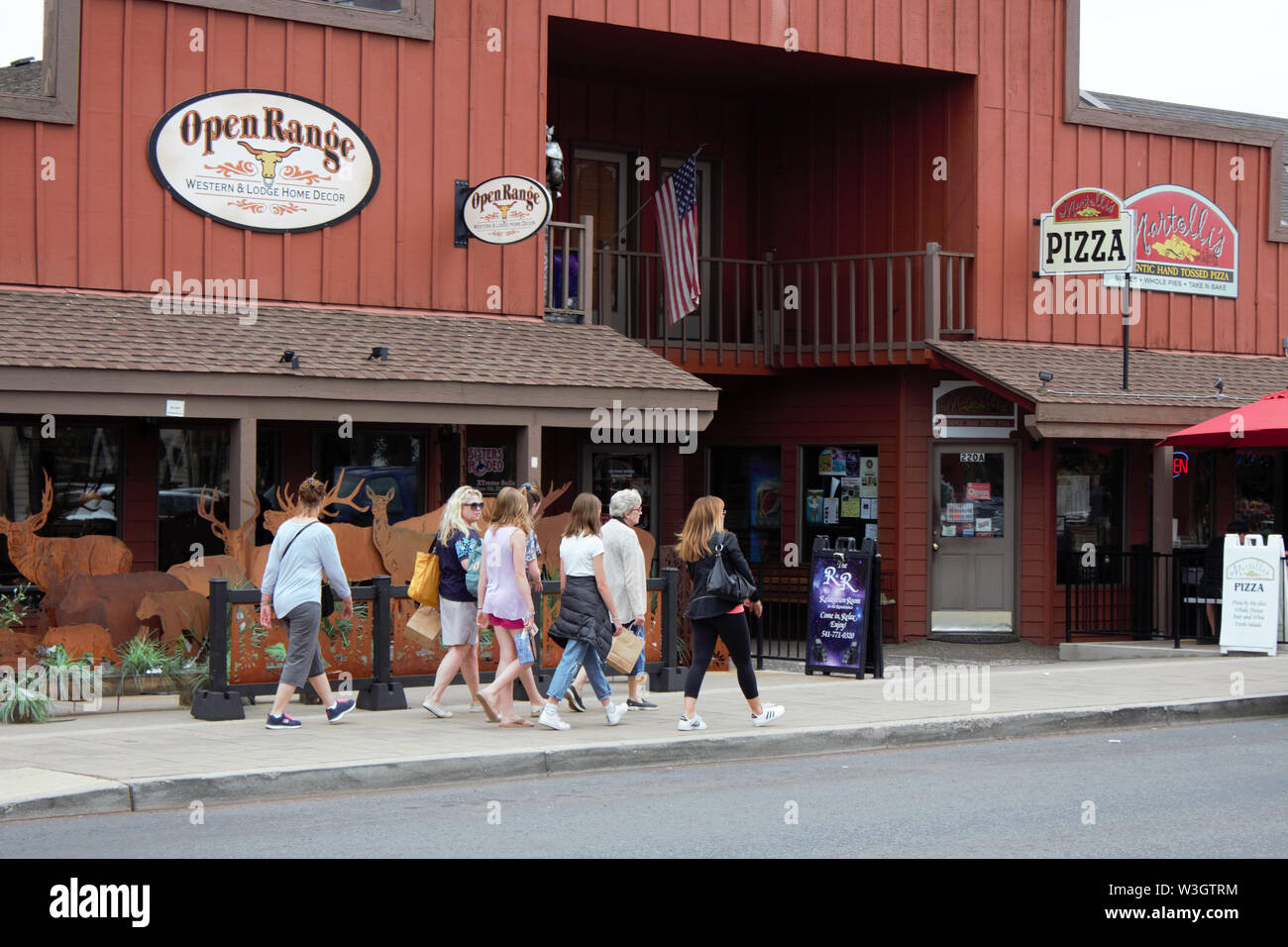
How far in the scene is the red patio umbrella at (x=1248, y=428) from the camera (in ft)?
51.2

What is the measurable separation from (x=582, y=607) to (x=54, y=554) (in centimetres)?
484

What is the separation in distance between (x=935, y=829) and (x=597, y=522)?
389 cm

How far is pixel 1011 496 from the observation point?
1889 cm

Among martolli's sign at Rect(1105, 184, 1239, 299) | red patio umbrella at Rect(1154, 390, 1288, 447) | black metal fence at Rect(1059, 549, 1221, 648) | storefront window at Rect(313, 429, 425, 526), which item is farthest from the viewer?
martolli's sign at Rect(1105, 184, 1239, 299)

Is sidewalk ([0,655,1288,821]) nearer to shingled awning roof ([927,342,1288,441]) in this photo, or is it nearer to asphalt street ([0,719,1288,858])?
asphalt street ([0,719,1288,858])

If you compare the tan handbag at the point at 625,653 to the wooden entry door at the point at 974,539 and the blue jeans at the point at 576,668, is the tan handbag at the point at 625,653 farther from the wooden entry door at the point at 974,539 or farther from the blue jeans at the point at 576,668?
the wooden entry door at the point at 974,539

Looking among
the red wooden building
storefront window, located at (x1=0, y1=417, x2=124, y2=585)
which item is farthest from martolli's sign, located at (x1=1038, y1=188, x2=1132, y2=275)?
storefront window, located at (x1=0, y1=417, x2=124, y2=585)

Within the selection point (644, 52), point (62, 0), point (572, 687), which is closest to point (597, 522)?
point (572, 687)

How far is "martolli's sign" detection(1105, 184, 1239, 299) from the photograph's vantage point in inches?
786

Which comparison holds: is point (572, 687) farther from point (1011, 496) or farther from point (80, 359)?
point (1011, 496)

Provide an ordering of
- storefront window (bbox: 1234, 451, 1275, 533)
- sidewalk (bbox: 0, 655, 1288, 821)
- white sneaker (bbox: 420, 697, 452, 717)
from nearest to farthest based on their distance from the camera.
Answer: sidewalk (bbox: 0, 655, 1288, 821), white sneaker (bbox: 420, 697, 452, 717), storefront window (bbox: 1234, 451, 1275, 533)

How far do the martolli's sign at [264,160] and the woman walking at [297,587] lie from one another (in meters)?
5.31

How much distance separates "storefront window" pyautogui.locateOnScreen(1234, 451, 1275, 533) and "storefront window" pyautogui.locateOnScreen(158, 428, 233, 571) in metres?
12.9

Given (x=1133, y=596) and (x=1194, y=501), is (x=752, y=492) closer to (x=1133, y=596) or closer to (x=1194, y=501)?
(x=1133, y=596)
